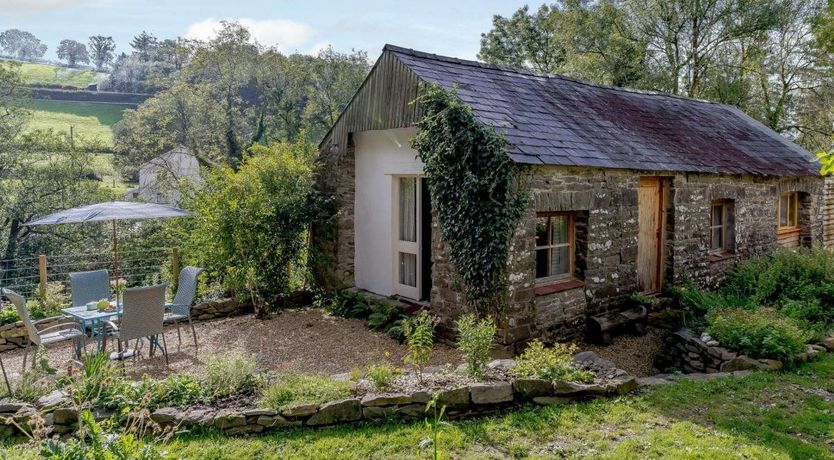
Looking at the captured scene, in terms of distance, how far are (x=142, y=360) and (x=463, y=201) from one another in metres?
5.13

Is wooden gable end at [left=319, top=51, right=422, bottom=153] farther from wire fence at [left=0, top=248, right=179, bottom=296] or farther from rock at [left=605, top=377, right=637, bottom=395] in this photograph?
rock at [left=605, top=377, right=637, bottom=395]

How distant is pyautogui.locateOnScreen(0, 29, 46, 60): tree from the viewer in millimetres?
83062

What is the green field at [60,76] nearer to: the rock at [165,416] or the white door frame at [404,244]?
the white door frame at [404,244]

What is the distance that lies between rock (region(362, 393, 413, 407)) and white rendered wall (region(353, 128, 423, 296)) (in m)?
5.06

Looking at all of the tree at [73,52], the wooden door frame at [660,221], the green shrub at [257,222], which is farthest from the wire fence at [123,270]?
the tree at [73,52]

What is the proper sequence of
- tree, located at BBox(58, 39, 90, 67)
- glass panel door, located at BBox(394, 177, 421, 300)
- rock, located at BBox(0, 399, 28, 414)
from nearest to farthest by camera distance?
rock, located at BBox(0, 399, 28, 414) < glass panel door, located at BBox(394, 177, 421, 300) < tree, located at BBox(58, 39, 90, 67)

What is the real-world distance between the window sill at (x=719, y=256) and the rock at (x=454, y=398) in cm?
823

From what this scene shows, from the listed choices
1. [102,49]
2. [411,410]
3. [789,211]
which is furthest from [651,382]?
[102,49]

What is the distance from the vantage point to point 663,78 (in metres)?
22.8

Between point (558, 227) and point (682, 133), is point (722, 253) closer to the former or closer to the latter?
point (682, 133)

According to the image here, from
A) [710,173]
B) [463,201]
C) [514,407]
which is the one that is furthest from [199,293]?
[710,173]

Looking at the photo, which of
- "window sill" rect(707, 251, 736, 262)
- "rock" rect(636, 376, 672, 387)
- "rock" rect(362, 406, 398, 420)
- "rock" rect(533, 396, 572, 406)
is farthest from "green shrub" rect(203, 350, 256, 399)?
"window sill" rect(707, 251, 736, 262)

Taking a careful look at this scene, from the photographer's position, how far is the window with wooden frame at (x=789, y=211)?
44.2 feet

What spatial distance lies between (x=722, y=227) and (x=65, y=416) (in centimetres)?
1246
